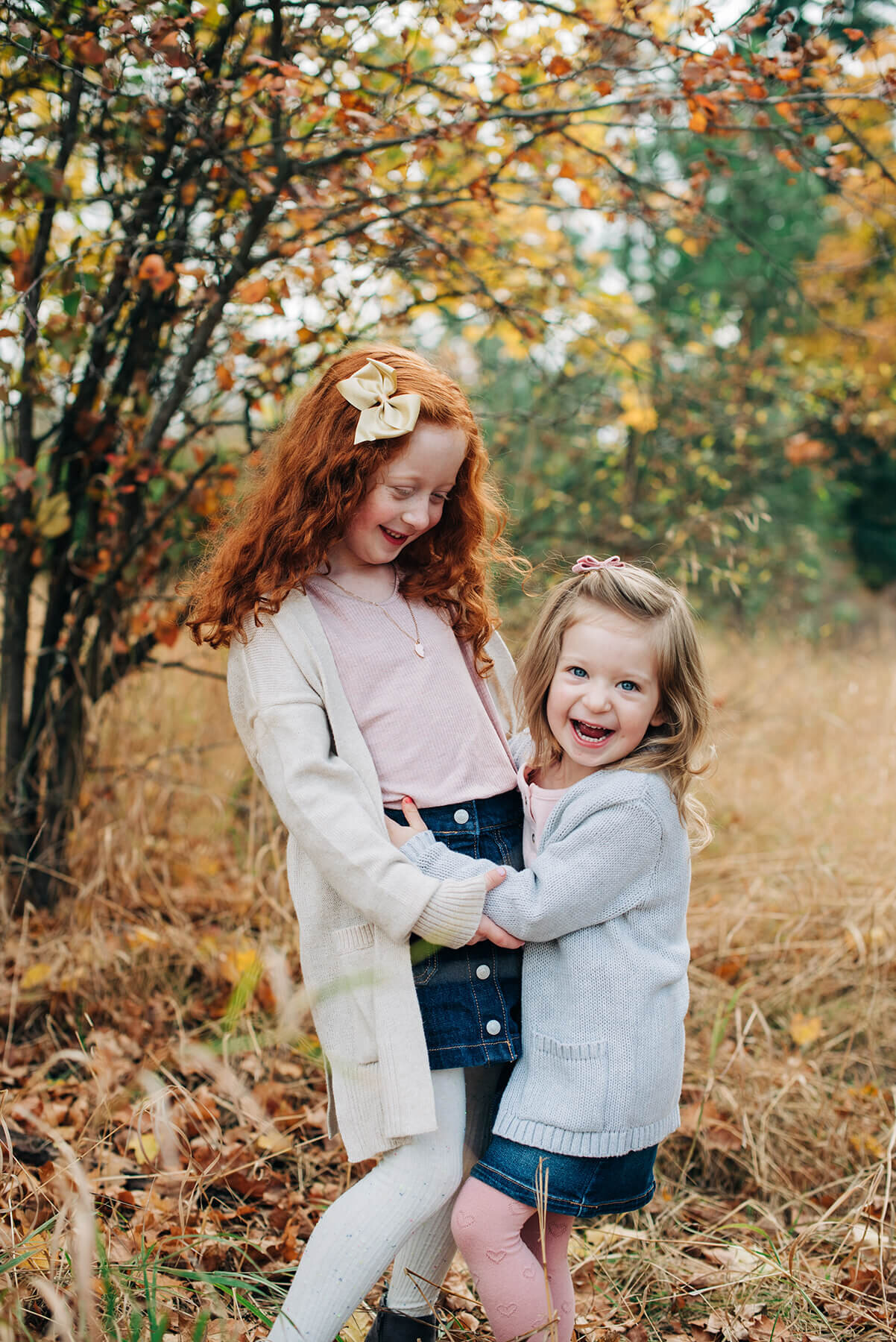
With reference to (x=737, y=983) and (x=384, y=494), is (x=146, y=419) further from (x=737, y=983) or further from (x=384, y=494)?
(x=737, y=983)

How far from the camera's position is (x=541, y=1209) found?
1.56 meters

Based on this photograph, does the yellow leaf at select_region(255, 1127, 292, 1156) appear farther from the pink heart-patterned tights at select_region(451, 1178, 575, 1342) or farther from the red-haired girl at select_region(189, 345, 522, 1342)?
the pink heart-patterned tights at select_region(451, 1178, 575, 1342)

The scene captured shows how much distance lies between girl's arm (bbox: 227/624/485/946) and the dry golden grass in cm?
23

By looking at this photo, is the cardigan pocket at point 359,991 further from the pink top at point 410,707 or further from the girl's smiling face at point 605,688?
the girl's smiling face at point 605,688

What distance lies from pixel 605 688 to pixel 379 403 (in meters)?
0.58

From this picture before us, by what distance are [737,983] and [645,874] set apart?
176 cm

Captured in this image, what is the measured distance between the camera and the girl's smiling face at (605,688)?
170 cm

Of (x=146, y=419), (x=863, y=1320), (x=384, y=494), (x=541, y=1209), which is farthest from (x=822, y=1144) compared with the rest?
(x=146, y=419)

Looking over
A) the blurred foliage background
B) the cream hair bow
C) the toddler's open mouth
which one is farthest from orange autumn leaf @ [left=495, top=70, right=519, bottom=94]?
the toddler's open mouth


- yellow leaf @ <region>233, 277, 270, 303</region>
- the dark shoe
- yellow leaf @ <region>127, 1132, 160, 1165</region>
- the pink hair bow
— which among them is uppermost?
yellow leaf @ <region>233, 277, 270, 303</region>

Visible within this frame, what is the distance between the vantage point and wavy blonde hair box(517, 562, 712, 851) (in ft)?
5.65

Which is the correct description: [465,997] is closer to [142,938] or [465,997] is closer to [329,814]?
Result: [329,814]

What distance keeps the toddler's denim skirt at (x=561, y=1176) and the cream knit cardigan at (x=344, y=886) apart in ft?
0.41

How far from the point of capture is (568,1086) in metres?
1.60
